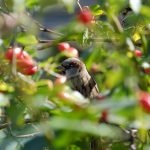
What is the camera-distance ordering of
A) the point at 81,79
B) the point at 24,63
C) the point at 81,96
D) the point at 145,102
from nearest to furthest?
the point at 145,102
the point at 81,96
the point at 24,63
the point at 81,79

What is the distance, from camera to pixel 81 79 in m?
3.33

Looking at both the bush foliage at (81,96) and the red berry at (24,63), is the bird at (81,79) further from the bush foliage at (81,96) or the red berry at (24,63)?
the red berry at (24,63)

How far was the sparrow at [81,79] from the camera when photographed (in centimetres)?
298

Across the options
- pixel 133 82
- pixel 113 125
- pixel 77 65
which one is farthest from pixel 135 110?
pixel 77 65

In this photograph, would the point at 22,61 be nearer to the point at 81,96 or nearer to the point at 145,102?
the point at 81,96

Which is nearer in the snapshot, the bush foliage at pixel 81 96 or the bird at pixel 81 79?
the bush foliage at pixel 81 96

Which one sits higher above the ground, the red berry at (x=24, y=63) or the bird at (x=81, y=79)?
the red berry at (x=24, y=63)

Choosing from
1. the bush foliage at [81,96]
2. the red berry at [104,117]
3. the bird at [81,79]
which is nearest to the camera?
the bush foliage at [81,96]

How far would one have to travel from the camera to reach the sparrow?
2982mm

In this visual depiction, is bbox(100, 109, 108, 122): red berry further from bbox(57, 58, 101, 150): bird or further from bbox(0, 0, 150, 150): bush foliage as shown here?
bbox(57, 58, 101, 150): bird

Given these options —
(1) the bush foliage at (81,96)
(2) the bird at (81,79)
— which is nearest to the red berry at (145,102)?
(1) the bush foliage at (81,96)

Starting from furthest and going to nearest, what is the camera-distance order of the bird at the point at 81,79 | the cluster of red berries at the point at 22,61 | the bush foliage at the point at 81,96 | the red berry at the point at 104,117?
the bird at the point at 81,79
the cluster of red berries at the point at 22,61
the red berry at the point at 104,117
the bush foliage at the point at 81,96

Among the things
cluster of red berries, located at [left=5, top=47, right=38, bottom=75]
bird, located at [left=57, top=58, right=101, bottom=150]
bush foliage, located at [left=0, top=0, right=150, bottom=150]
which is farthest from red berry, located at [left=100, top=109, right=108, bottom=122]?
bird, located at [left=57, top=58, right=101, bottom=150]

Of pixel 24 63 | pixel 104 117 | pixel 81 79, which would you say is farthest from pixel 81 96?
pixel 81 79
